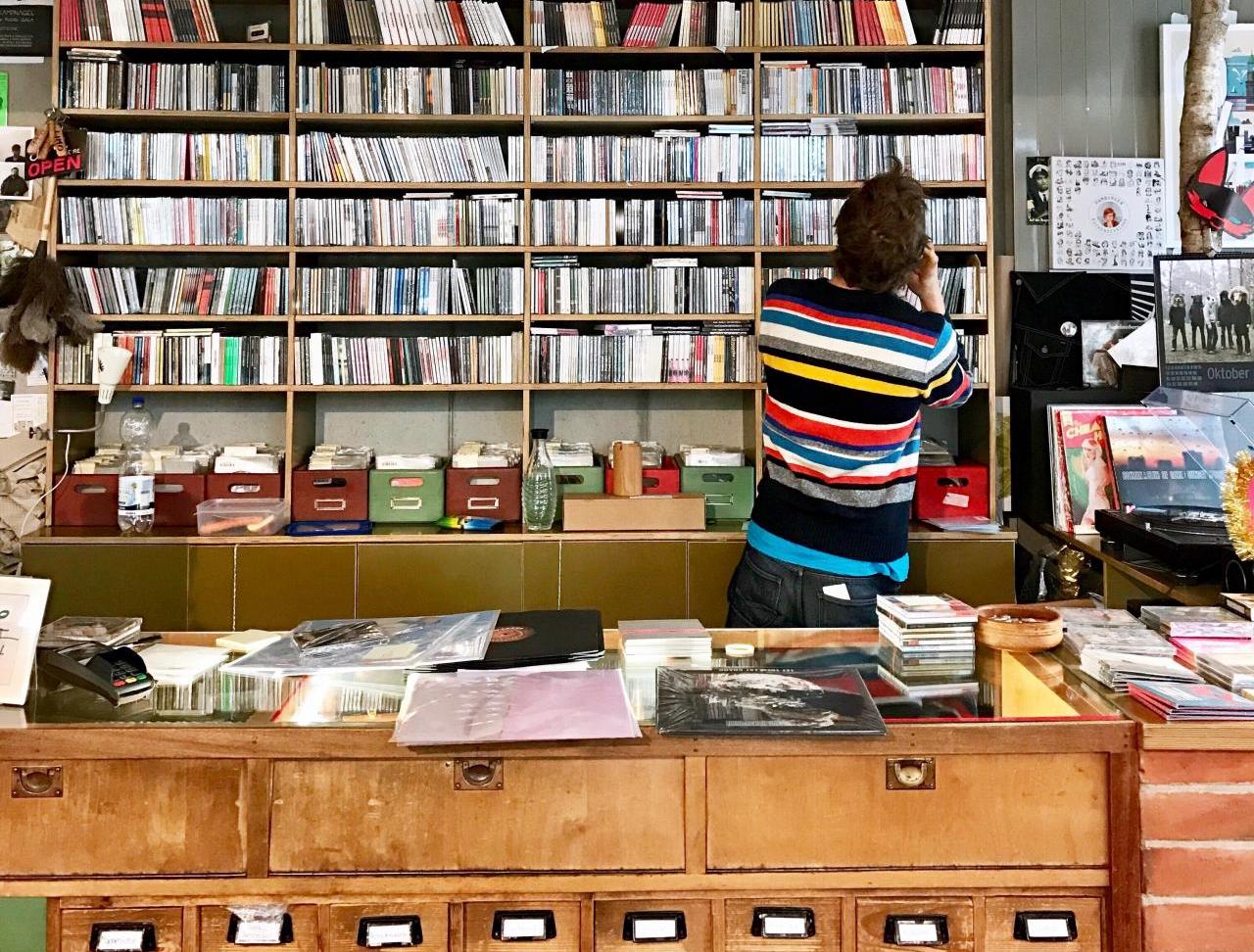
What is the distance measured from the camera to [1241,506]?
208 centimetres

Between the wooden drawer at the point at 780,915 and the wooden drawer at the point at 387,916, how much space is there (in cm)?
36

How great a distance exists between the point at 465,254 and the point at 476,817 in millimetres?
2839

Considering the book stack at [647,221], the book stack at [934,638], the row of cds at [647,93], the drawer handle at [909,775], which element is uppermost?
the row of cds at [647,93]

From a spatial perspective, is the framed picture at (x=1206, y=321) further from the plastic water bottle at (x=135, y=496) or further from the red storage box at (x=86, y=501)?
the red storage box at (x=86, y=501)

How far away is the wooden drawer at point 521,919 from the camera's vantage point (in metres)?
1.36

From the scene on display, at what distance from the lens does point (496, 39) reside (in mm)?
3662

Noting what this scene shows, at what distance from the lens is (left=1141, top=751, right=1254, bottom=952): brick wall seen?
1356mm

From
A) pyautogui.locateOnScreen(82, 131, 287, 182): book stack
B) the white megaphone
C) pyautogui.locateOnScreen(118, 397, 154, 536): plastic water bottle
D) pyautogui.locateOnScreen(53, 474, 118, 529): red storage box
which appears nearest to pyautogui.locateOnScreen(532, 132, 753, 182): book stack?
pyautogui.locateOnScreen(82, 131, 287, 182): book stack

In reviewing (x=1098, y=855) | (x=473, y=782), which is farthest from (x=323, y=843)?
(x=1098, y=855)

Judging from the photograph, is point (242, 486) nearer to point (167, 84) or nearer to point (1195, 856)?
point (167, 84)

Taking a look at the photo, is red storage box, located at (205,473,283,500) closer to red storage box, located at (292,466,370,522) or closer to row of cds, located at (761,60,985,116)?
red storage box, located at (292,466,370,522)

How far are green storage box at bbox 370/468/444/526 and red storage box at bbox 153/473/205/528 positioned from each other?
577 millimetres

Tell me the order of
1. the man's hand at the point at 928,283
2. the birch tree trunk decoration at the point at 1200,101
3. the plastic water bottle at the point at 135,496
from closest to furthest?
the man's hand at the point at 928,283 → the birch tree trunk decoration at the point at 1200,101 → the plastic water bottle at the point at 135,496

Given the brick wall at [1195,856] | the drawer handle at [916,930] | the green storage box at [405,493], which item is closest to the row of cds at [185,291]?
the green storage box at [405,493]
